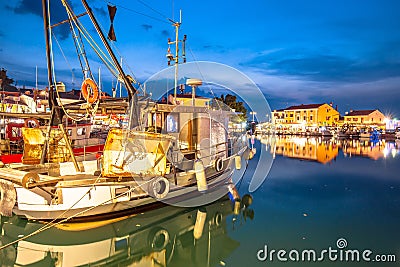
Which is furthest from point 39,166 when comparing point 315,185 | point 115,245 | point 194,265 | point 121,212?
point 315,185

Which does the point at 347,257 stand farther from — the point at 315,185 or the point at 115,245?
the point at 315,185

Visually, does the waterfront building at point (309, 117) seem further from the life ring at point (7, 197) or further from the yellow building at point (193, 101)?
the life ring at point (7, 197)

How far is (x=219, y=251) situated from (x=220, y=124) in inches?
256

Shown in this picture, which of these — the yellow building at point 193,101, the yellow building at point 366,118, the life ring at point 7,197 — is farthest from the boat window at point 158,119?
the yellow building at point 366,118

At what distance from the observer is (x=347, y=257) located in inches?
275

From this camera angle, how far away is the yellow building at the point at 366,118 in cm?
7944

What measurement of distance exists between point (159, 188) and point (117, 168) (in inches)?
58.6

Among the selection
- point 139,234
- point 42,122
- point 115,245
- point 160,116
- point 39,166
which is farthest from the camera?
point 42,122

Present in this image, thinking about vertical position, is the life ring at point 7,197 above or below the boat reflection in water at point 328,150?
above

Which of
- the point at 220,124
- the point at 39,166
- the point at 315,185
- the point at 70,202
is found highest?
the point at 220,124

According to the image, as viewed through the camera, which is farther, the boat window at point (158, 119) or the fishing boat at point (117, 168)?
the boat window at point (158, 119)

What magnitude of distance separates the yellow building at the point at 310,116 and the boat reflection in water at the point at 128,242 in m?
76.0

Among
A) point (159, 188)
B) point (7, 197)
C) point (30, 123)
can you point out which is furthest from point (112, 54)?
point (30, 123)

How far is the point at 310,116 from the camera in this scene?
266 ft
